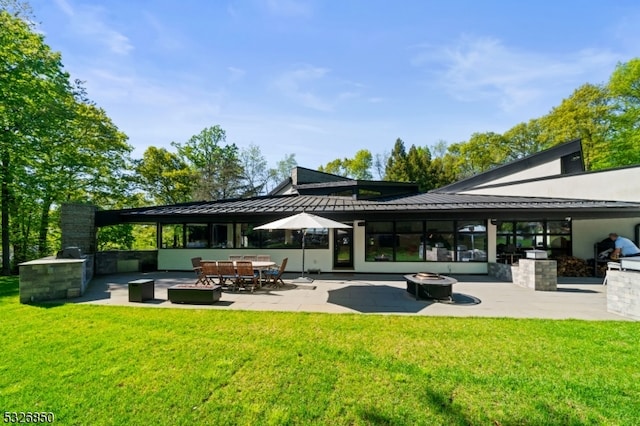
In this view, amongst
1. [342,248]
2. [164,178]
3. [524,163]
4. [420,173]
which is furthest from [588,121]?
[164,178]

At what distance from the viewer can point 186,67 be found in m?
10.4

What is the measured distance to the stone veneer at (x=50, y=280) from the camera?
6926 mm

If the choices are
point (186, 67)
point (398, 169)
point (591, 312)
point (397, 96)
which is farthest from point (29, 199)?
point (398, 169)

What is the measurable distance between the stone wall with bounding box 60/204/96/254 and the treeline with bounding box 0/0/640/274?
4742 mm

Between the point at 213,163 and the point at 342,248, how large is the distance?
2397cm

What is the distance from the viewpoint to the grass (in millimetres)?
2834

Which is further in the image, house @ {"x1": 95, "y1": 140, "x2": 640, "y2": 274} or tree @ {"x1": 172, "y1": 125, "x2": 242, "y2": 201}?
tree @ {"x1": 172, "y1": 125, "x2": 242, "y2": 201}

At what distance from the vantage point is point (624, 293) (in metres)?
5.94

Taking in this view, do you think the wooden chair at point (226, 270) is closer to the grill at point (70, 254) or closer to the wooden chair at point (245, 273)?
the wooden chair at point (245, 273)

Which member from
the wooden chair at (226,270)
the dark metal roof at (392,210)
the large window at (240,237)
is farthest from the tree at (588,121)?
the wooden chair at (226,270)

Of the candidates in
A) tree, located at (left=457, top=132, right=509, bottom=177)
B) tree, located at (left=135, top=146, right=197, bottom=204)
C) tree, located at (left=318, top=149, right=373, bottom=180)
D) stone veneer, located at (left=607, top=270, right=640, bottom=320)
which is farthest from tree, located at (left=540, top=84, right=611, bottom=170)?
tree, located at (left=135, top=146, right=197, bottom=204)

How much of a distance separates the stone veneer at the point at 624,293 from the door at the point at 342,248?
309 inches

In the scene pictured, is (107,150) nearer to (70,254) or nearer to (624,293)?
(70,254)

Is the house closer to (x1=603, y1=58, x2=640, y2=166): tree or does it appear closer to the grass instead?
the grass
